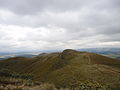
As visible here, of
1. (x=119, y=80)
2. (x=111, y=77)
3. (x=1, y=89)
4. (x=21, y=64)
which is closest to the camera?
(x=1, y=89)

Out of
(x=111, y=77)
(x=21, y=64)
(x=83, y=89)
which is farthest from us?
A: (x=21, y=64)

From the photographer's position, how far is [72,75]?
162 ft

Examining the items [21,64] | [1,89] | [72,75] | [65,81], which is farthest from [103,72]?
[21,64]

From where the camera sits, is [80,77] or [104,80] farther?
[80,77]

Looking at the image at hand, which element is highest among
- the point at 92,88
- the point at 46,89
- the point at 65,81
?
the point at 46,89

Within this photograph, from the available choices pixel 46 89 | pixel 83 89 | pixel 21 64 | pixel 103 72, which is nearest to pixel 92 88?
pixel 83 89

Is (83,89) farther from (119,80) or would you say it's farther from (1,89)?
(119,80)

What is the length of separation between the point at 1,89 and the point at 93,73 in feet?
128

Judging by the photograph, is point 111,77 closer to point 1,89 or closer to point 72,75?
point 72,75

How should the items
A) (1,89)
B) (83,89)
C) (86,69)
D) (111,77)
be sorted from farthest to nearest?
(86,69) < (111,77) < (83,89) < (1,89)

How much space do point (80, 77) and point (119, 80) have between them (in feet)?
42.7

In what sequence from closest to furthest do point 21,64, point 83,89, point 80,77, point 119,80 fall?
point 83,89 → point 119,80 → point 80,77 → point 21,64

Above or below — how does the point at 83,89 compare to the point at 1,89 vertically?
below

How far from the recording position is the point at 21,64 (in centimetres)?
10600
